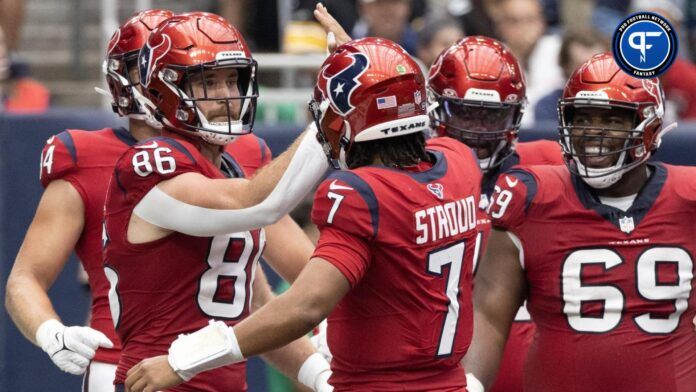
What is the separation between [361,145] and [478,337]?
35.9 inches

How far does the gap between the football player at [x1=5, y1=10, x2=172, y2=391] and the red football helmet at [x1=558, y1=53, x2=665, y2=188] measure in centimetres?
135

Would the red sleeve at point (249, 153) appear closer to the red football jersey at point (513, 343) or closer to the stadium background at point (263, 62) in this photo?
the red football jersey at point (513, 343)

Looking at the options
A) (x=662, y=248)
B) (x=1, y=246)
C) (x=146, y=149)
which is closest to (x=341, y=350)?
(x=146, y=149)

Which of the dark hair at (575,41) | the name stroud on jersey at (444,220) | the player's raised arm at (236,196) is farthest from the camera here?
the dark hair at (575,41)

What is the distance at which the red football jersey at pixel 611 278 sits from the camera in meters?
4.29

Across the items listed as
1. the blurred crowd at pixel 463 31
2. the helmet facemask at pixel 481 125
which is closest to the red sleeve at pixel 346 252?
the helmet facemask at pixel 481 125

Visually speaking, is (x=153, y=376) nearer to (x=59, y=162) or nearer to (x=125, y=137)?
(x=59, y=162)

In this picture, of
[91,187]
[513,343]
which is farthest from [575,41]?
[91,187]

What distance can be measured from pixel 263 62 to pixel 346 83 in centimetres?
459

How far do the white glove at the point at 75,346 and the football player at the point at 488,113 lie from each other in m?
1.46

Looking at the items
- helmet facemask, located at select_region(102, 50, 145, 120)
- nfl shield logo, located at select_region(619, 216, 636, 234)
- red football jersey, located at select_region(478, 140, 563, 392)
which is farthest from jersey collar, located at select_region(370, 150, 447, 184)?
helmet facemask, located at select_region(102, 50, 145, 120)

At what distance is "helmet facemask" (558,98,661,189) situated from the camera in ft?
14.1

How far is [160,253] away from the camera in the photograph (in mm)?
4020

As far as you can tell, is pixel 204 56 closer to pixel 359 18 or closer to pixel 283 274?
pixel 283 274
